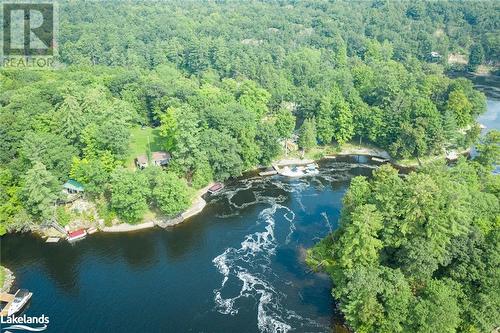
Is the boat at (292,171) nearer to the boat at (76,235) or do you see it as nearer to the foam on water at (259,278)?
the foam on water at (259,278)

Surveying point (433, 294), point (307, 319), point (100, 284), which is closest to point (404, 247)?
point (433, 294)

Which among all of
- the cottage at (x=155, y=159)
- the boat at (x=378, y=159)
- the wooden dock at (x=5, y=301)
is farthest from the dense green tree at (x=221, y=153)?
the wooden dock at (x=5, y=301)

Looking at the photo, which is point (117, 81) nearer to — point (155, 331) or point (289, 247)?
point (289, 247)

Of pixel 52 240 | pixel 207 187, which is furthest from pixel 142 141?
pixel 52 240

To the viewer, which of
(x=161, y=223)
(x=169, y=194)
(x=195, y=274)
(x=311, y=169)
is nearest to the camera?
(x=195, y=274)

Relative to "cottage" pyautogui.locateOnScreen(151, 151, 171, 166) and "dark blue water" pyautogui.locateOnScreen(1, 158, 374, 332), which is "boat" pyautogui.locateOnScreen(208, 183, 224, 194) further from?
"cottage" pyautogui.locateOnScreen(151, 151, 171, 166)

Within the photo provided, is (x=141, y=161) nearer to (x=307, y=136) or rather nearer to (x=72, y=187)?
(x=72, y=187)

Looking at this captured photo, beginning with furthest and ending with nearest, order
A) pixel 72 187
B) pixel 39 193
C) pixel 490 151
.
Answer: pixel 490 151 → pixel 72 187 → pixel 39 193
